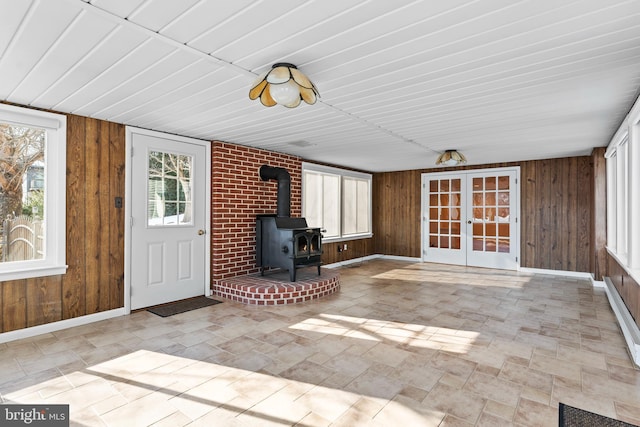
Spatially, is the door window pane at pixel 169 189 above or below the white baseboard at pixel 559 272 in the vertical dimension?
above

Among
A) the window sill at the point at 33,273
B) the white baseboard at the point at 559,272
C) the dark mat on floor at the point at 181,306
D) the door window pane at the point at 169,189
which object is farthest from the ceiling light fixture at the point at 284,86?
the white baseboard at the point at 559,272

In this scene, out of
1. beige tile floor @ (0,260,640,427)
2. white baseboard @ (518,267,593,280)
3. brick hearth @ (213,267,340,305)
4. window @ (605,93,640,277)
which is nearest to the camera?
beige tile floor @ (0,260,640,427)

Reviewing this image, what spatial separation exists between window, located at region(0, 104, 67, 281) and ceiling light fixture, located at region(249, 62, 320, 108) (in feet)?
7.89

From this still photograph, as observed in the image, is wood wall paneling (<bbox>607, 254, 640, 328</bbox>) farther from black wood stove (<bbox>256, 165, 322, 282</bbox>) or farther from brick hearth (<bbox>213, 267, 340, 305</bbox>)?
black wood stove (<bbox>256, 165, 322, 282</bbox>)

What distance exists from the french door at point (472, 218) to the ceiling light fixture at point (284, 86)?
19.1ft

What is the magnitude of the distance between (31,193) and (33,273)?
762 mm

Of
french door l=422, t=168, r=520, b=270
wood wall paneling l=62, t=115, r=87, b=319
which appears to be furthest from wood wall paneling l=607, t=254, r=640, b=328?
wood wall paneling l=62, t=115, r=87, b=319

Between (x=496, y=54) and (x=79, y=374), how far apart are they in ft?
11.7

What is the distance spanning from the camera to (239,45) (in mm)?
2025

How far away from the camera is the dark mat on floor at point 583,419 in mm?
1895

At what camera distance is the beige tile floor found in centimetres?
201

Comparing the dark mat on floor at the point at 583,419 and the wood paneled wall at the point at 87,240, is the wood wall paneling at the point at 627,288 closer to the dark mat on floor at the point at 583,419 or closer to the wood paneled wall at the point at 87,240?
the dark mat on floor at the point at 583,419

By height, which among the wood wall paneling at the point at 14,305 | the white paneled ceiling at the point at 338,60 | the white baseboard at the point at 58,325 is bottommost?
the white baseboard at the point at 58,325

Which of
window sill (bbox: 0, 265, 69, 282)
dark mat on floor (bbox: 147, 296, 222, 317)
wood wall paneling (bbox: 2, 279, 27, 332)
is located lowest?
dark mat on floor (bbox: 147, 296, 222, 317)
